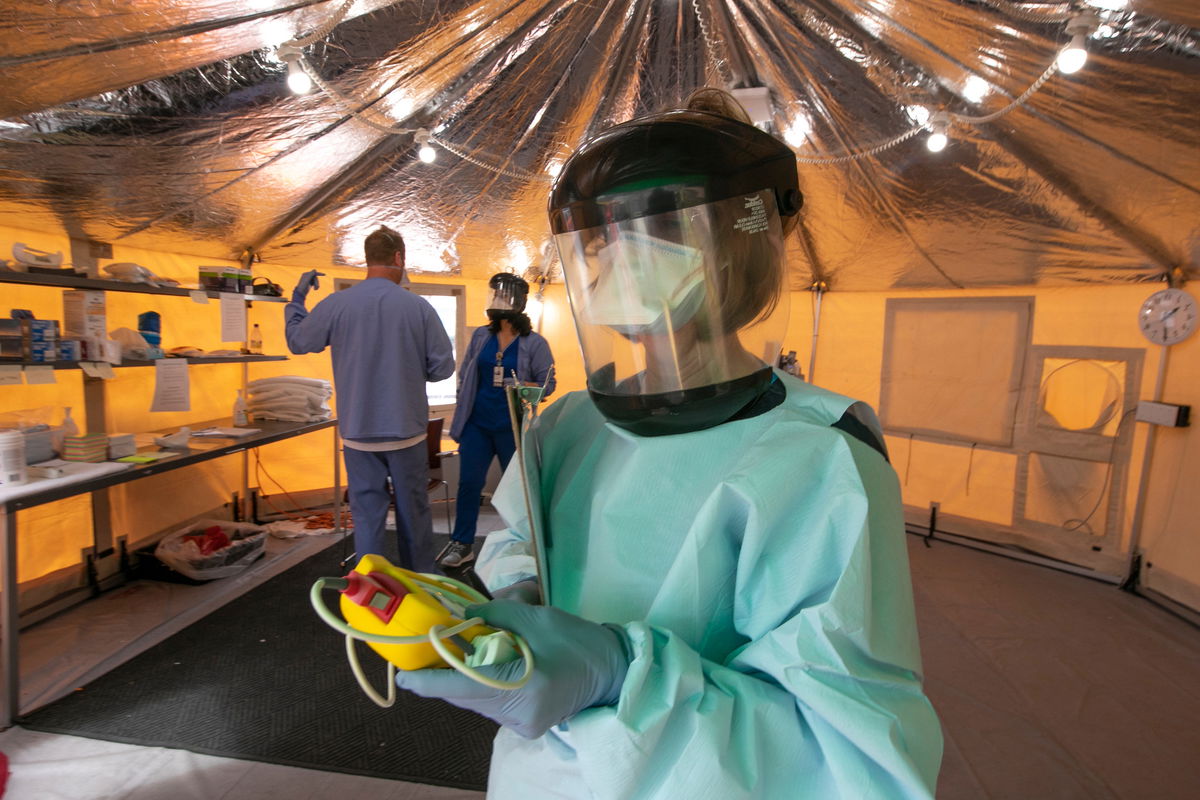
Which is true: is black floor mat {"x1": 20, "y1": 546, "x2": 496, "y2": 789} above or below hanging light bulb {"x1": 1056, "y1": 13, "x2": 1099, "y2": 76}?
below

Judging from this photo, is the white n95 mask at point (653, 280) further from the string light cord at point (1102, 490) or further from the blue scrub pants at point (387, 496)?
the string light cord at point (1102, 490)

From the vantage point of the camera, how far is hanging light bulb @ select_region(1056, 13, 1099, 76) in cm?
148

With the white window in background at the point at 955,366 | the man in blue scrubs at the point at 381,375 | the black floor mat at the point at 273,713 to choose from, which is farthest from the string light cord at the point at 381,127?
the white window in background at the point at 955,366

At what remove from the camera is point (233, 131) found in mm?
2193

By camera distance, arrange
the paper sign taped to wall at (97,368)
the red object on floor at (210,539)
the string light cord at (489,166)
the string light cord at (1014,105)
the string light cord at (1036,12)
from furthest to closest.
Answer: the red object on floor at (210,539) → the string light cord at (489,166) → the paper sign taped to wall at (97,368) → the string light cord at (1014,105) → the string light cord at (1036,12)

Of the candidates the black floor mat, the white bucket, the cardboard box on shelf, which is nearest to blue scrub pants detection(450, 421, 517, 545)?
the black floor mat

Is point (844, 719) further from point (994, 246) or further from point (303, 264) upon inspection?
point (303, 264)

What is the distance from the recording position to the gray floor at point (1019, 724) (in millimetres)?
1708

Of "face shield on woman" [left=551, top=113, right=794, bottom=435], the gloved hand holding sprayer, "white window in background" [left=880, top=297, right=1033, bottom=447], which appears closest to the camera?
the gloved hand holding sprayer

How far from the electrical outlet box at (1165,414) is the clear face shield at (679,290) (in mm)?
3566

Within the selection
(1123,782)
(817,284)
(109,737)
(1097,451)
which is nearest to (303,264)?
(109,737)

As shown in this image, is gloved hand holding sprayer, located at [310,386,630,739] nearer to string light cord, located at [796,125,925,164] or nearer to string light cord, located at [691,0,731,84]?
string light cord, located at [691,0,731,84]

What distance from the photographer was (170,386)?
2.72 metres

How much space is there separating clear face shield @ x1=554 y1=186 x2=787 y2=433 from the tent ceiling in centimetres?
151
